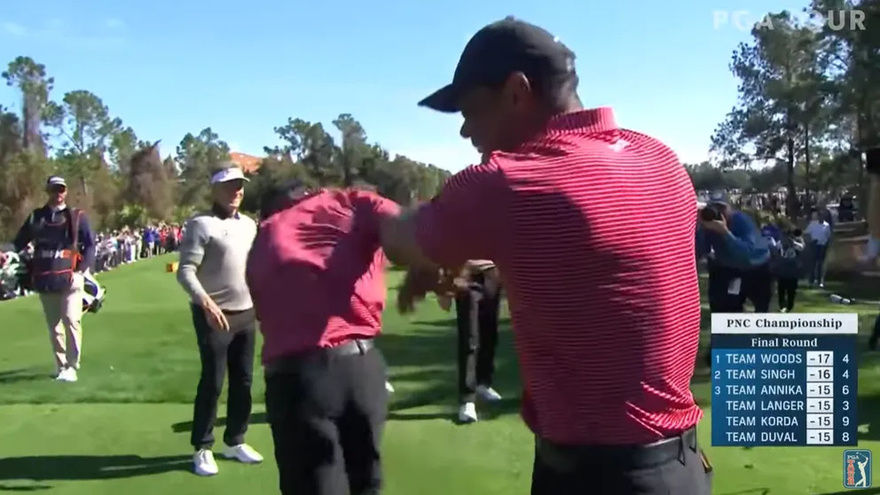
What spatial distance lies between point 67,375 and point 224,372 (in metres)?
4.05

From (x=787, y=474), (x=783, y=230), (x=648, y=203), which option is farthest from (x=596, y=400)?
(x=783, y=230)

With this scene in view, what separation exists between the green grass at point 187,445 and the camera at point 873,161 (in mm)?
2695

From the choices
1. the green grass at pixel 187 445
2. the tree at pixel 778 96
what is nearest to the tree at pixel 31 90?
the tree at pixel 778 96

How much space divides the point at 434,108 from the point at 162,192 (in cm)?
7940

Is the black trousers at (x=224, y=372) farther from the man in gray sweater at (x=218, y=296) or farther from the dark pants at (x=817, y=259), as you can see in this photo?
the dark pants at (x=817, y=259)

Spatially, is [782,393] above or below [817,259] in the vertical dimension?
above

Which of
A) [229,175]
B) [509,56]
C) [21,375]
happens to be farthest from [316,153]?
[21,375]

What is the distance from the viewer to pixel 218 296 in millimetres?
6098

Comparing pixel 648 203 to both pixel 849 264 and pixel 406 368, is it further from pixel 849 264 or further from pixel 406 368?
pixel 406 368

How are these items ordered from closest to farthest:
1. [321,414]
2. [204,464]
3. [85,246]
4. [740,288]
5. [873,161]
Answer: [873,161], [321,414], [204,464], [740,288], [85,246]

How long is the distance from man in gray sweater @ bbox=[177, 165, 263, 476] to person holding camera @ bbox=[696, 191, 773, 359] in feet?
14.6

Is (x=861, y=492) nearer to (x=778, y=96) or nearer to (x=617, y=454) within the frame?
(x=617, y=454)

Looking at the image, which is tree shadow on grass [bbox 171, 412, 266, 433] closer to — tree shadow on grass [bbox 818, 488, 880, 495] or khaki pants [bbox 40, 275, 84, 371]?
khaki pants [bbox 40, 275, 84, 371]

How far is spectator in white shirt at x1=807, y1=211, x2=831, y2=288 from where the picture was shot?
21.2 metres
